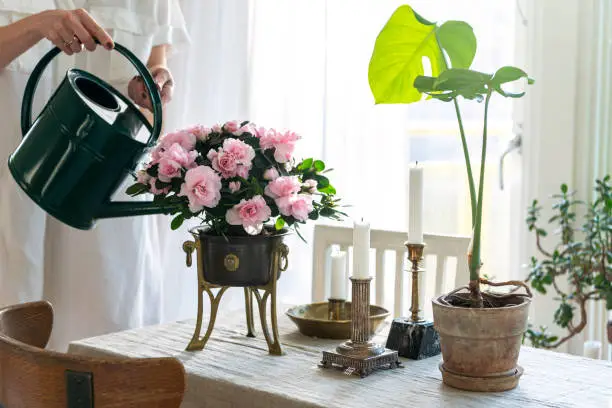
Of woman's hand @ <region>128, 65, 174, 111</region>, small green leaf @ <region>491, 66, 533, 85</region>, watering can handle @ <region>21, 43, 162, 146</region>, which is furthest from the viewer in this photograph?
woman's hand @ <region>128, 65, 174, 111</region>

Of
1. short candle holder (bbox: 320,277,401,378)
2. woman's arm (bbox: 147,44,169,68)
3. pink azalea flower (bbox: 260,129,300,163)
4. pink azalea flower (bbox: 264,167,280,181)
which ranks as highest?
woman's arm (bbox: 147,44,169,68)

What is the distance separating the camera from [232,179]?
1299 millimetres

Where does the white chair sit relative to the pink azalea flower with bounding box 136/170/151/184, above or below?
below

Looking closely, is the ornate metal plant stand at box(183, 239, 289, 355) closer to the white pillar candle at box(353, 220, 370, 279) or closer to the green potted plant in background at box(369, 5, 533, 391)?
the white pillar candle at box(353, 220, 370, 279)

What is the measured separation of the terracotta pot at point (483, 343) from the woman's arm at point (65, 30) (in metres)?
0.74

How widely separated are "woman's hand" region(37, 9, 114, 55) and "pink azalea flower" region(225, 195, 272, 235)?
41 cm

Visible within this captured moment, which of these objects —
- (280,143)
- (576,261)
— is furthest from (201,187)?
(576,261)

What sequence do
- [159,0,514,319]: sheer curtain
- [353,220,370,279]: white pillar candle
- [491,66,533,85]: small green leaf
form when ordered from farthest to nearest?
[159,0,514,319]: sheer curtain < [353,220,370,279]: white pillar candle < [491,66,533,85]: small green leaf

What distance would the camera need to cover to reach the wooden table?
1103mm

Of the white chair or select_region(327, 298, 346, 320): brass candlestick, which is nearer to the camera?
select_region(327, 298, 346, 320): brass candlestick

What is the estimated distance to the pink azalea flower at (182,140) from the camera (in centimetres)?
132

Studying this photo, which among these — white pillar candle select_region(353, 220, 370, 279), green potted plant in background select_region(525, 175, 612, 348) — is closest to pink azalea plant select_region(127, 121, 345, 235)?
white pillar candle select_region(353, 220, 370, 279)

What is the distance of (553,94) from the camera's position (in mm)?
2424

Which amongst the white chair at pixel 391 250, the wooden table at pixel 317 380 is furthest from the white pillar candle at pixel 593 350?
the wooden table at pixel 317 380
